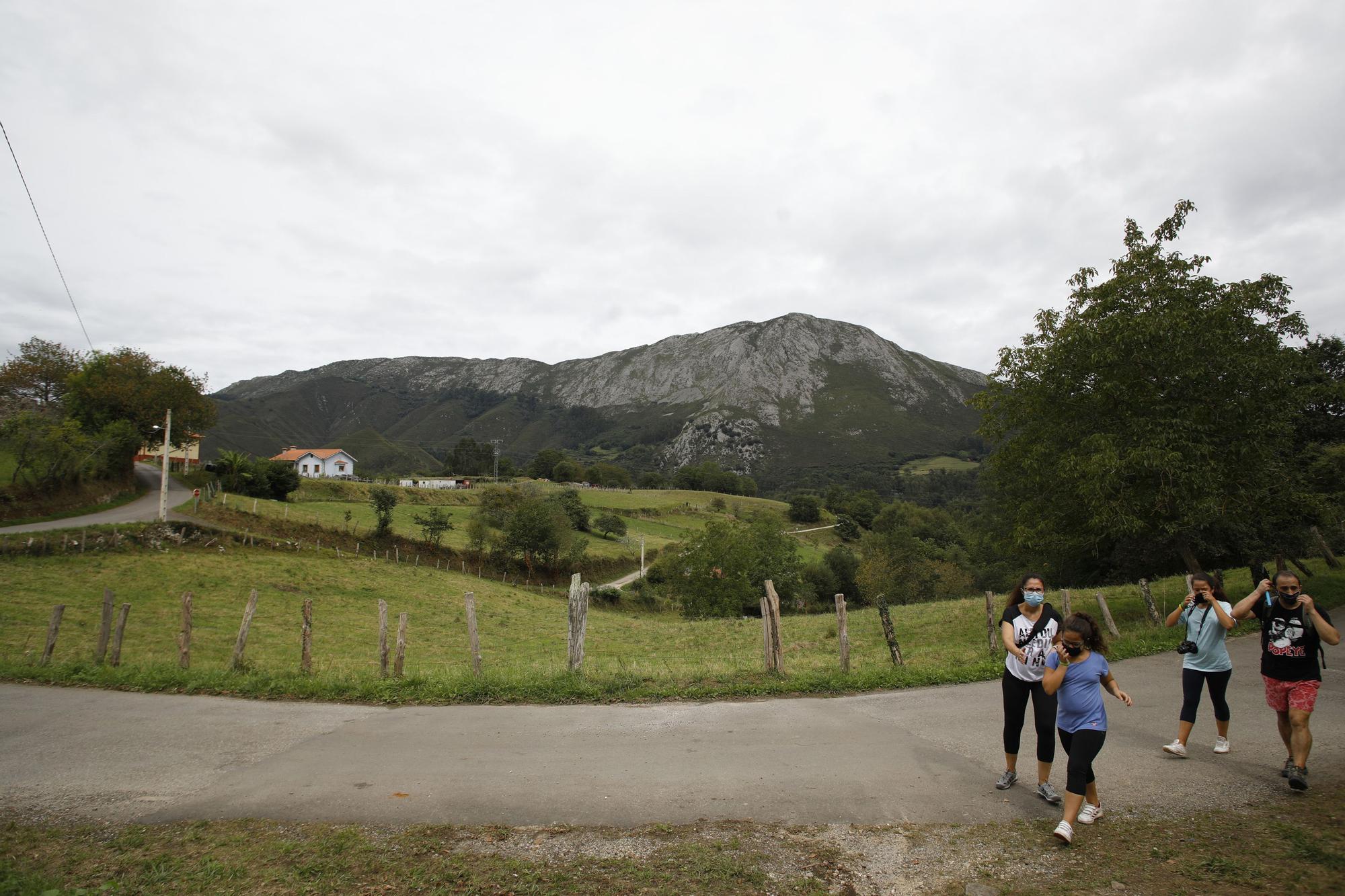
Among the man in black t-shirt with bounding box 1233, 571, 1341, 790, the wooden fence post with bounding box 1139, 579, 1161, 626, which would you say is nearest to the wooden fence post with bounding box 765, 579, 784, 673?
the man in black t-shirt with bounding box 1233, 571, 1341, 790

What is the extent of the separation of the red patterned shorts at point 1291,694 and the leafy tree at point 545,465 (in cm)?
14966

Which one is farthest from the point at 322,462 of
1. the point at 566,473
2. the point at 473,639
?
the point at 473,639

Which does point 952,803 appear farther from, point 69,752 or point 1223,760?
point 69,752

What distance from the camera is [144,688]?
1274cm

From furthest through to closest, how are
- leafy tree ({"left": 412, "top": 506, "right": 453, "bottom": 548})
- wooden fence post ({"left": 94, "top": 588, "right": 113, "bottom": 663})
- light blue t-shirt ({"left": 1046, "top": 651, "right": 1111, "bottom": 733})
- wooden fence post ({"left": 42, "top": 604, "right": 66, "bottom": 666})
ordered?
leafy tree ({"left": 412, "top": 506, "right": 453, "bottom": 548}) < wooden fence post ({"left": 42, "top": 604, "right": 66, "bottom": 666}) < wooden fence post ({"left": 94, "top": 588, "right": 113, "bottom": 663}) < light blue t-shirt ({"left": 1046, "top": 651, "right": 1111, "bottom": 733})

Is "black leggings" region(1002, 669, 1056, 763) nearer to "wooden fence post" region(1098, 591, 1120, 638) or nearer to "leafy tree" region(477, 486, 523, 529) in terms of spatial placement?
"wooden fence post" region(1098, 591, 1120, 638)

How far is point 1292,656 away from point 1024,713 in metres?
3.12

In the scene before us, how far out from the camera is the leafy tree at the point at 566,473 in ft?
497

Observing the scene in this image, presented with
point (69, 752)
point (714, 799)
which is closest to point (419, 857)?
point (714, 799)

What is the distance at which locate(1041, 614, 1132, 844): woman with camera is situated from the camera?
18.9ft

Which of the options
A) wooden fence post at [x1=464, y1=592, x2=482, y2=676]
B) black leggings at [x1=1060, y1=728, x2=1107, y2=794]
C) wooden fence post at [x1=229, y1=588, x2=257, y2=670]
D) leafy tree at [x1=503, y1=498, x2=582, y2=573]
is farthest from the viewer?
leafy tree at [x1=503, y1=498, x2=582, y2=573]

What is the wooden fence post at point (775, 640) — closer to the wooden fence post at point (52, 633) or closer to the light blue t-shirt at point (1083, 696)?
the light blue t-shirt at point (1083, 696)

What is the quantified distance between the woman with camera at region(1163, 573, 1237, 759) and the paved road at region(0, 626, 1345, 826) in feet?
1.04

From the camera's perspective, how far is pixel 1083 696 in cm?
593
